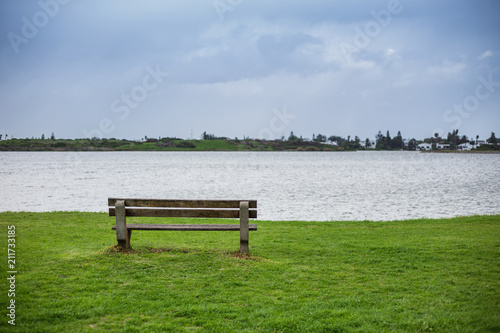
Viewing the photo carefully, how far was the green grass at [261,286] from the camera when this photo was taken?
528 cm

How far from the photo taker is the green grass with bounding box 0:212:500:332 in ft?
17.3

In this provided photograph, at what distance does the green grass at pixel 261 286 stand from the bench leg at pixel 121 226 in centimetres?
32

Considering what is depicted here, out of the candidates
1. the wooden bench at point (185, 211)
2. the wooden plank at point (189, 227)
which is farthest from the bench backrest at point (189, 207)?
the wooden plank at point (189, 227)

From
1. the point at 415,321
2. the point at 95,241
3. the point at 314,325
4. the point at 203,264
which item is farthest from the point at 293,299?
the point at 95,241

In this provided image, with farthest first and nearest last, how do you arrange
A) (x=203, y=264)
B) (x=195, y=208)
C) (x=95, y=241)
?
1. (x=95, y=241)
2. (x=195, y=208)
3. (x=203, y=264)

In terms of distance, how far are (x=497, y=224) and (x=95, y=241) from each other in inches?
565

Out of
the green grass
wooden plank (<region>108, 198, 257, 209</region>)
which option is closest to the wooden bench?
wooden plank (<region>108, 198, 257, 209</region>)

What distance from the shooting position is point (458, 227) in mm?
14062

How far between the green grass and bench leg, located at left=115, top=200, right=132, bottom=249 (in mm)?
324

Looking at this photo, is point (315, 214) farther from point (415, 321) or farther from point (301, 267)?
point (415, 321)

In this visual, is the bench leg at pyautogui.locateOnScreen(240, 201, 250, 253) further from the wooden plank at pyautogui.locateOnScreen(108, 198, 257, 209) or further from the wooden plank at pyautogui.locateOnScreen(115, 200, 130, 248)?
the wooden plank at pyautogui.locateOnScreen(115, 200, 130, 248)

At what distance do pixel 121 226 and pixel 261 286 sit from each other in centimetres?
373

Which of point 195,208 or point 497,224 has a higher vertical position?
point 195,208

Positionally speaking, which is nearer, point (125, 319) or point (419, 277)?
point (125, 319)
